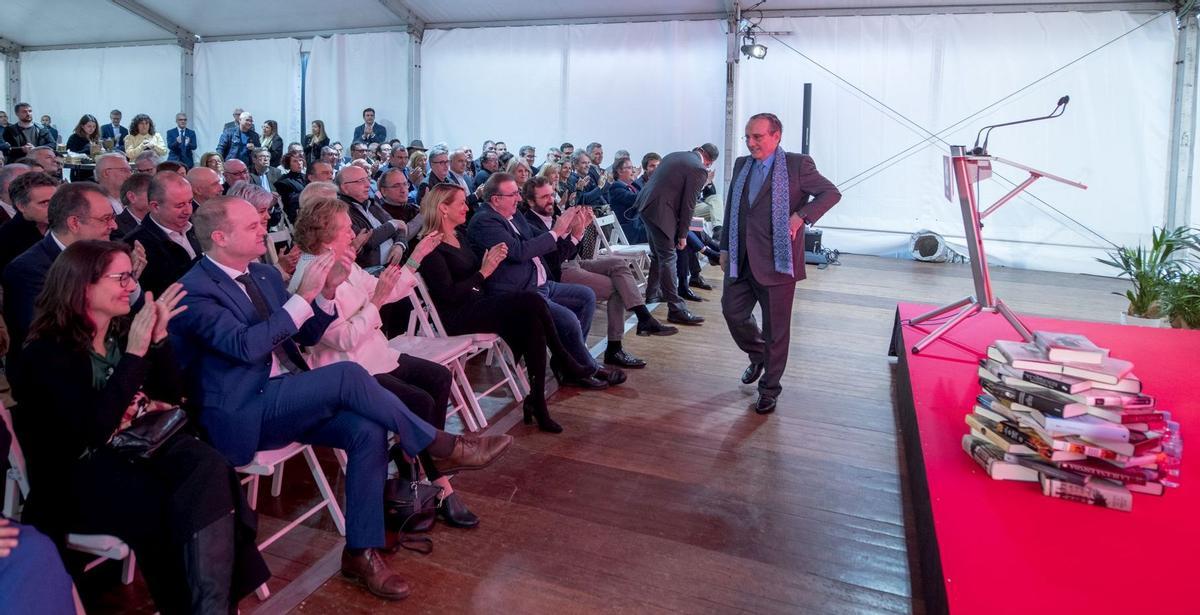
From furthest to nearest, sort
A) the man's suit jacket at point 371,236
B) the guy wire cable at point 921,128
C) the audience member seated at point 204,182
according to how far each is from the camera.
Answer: the guy wire cable at point 921,128
the man's suit jacket at point 371,236
the audience member seated at point 204,182

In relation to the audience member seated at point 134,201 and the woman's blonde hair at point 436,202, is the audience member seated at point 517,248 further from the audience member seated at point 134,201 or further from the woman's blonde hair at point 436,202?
the audience member seated at point 134,201

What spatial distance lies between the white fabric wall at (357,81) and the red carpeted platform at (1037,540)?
10186mm

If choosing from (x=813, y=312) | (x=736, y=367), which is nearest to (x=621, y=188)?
(x=813, y=312)

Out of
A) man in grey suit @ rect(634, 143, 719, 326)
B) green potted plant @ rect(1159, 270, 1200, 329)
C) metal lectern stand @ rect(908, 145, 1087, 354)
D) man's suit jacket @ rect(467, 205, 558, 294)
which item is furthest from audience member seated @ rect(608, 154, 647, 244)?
green potted plant @ rect(1159, 270, 1200, 329)

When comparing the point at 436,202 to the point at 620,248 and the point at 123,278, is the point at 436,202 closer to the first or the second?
the point at 123,278

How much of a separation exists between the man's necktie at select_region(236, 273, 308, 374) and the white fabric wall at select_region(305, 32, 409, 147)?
983cm

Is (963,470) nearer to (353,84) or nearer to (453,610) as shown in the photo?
(453,610)

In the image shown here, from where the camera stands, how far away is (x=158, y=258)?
3.49m

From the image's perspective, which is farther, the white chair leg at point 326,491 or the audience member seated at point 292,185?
the audience member seated at point 292,185

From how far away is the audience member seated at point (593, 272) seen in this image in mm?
4859

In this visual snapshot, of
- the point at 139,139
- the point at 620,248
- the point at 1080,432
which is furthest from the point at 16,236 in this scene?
the point at 139,139

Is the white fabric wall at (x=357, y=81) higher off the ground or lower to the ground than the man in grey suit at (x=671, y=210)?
higher

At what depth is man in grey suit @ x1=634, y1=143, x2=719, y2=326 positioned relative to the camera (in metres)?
6.08

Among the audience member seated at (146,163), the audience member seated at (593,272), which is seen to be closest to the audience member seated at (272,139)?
the audience member seated at (146,163)
